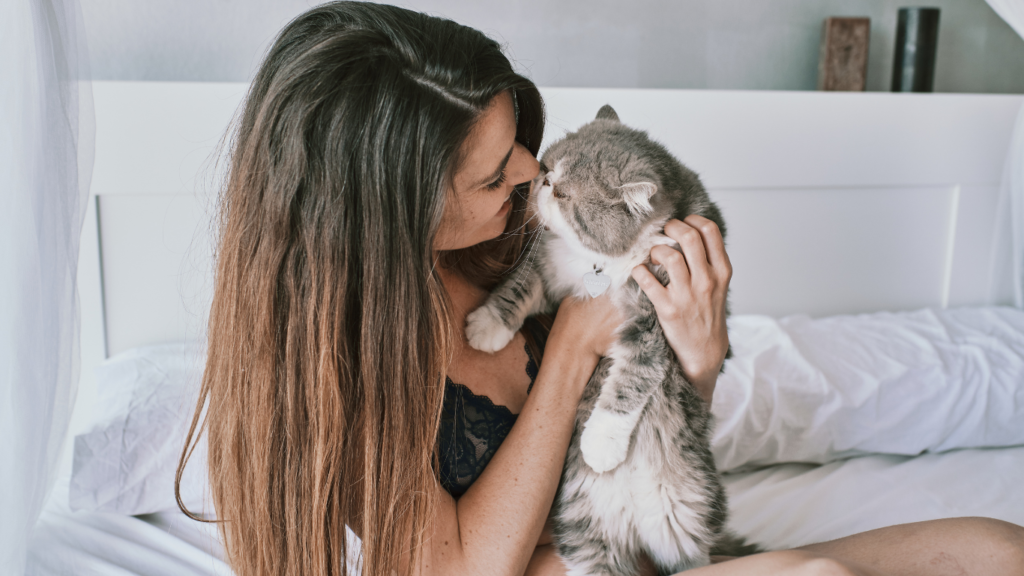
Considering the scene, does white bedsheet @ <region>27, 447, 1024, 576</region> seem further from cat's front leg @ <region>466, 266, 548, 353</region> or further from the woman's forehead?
the woman's forehead

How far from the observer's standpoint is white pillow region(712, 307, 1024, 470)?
177 centimetres

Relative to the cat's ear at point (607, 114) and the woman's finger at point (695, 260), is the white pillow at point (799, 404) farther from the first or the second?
the cat's ear at point (607, 114)

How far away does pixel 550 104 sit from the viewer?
6.86ft

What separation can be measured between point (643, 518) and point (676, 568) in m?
0.13

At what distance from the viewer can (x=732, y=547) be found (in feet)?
4.24

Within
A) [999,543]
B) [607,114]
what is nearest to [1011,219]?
[999,543]

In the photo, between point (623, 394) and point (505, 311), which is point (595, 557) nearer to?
point (623, 394)

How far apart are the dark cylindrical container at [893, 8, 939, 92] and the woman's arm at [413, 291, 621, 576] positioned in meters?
2.13

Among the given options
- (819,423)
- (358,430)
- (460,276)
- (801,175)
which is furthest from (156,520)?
(801,175)

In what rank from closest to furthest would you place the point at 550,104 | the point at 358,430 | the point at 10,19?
the point at 10,19
the point at 358,430
the point at 550,104

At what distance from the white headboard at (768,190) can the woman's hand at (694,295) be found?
95cm

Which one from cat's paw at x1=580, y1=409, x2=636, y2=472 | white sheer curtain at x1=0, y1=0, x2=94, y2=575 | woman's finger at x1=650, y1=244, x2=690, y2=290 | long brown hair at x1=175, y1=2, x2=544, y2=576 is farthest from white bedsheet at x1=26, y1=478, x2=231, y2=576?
woman's finger at x1=650, y1=244, x2=690, y2=290

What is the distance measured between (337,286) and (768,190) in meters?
1.99

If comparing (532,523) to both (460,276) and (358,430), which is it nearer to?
(358,430)
